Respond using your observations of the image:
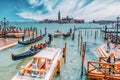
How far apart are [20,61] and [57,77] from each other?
8041mm

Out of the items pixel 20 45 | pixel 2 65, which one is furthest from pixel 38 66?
Result: pixel 20 45

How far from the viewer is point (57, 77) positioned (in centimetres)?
1927

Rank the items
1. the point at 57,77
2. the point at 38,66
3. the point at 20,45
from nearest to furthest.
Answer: the point at 38,66, the point at 57,77, the point at 20,45

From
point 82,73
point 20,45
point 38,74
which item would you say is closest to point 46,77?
point 38,74

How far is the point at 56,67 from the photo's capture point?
19938mm

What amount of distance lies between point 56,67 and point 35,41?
2578 centimetres

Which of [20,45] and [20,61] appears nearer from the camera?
[20,61]

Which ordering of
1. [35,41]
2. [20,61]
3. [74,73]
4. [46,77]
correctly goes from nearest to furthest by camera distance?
1. [46,77]
2. [74,73]
3. [20,61]
4. [35,41]

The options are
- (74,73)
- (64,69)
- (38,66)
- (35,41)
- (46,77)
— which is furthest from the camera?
(35,41)

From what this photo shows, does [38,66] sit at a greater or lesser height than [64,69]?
greater

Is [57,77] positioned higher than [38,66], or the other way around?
[38,66]

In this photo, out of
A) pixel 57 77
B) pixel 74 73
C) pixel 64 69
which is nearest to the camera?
pixel 57 77

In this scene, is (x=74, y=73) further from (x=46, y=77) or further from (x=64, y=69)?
(x=46, y=77)

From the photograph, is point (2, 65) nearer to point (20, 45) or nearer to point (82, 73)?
point (82, 73)
